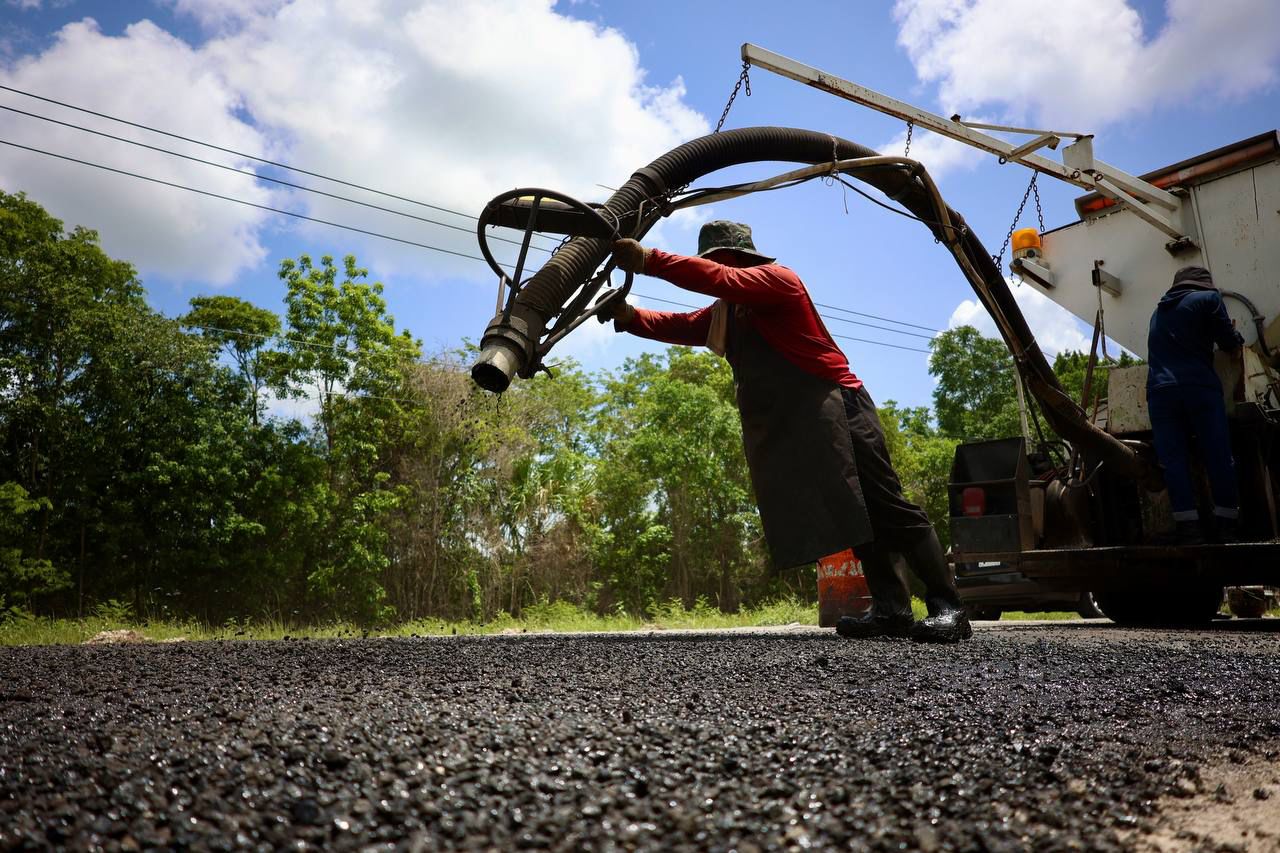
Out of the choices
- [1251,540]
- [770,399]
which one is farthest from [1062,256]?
[770,399]

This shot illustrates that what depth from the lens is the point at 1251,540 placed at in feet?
17.8

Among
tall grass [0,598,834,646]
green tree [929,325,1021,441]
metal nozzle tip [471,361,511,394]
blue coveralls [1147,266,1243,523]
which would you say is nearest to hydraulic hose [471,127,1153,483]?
metal nozzle tip [471,361,511,394]

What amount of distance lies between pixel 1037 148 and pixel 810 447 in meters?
4.91

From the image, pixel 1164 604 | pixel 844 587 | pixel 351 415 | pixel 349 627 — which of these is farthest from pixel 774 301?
pixel 351 415

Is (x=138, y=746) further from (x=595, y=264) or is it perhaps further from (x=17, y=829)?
(x=595, y=264)

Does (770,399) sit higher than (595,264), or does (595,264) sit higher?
(595,264)

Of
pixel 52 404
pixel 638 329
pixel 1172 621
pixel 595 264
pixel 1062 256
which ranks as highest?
pixel 52 404

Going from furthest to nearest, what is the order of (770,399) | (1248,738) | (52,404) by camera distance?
1. (52,404)
2. (770,399)
3. (1248,738)

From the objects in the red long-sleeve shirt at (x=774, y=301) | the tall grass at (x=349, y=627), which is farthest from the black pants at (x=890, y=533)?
the tall grass at (x=349, y=627)

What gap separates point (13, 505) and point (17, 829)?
17360 mm

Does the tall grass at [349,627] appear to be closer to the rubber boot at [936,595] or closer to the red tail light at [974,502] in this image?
the rubber boot at [936,595]

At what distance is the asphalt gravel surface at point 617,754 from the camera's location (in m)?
1.14

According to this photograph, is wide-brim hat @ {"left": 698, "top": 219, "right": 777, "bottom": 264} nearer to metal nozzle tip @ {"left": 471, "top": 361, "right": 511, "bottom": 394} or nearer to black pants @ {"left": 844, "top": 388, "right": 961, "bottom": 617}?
black pants @ {"left": 844, "top": 388, "right": 961, "bottom": 617}

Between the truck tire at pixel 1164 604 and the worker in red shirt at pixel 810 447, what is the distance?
3.01 m
